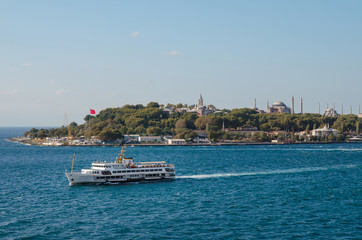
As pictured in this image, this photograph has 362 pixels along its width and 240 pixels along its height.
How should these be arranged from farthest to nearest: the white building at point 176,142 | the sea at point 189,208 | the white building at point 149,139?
the white building at point 149,139
the white building at point 176,142
the sea at point 189,208

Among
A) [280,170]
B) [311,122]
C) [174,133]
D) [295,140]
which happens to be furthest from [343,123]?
[280,170]

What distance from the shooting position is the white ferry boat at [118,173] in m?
45.9

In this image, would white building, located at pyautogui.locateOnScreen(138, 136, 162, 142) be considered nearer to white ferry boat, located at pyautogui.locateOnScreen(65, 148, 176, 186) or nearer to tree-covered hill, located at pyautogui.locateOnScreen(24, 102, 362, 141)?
tree-covered hill, located at pyautogui.locateOnScreen(24, 102, 362, 141)

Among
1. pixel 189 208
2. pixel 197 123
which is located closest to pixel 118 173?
pixel 189 208

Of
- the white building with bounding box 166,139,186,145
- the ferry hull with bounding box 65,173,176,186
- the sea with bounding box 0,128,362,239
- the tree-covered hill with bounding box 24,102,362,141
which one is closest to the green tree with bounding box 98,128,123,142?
the tree-covered hill with bounding box 24,102,362,141

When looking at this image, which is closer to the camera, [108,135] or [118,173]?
[118,173]

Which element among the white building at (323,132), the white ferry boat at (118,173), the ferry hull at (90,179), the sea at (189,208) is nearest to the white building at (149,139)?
the white building at (323,132)

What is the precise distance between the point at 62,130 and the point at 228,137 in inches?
2882

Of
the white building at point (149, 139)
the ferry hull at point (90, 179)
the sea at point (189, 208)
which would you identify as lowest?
the sea at point (189, 208)

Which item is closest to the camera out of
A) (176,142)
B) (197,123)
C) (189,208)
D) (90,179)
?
(189,208)

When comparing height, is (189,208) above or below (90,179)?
below

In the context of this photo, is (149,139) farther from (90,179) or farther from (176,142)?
(90,179)

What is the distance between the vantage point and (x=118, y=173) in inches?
1860

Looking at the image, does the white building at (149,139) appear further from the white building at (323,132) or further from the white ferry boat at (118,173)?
the white ferry boat at (118,173)
